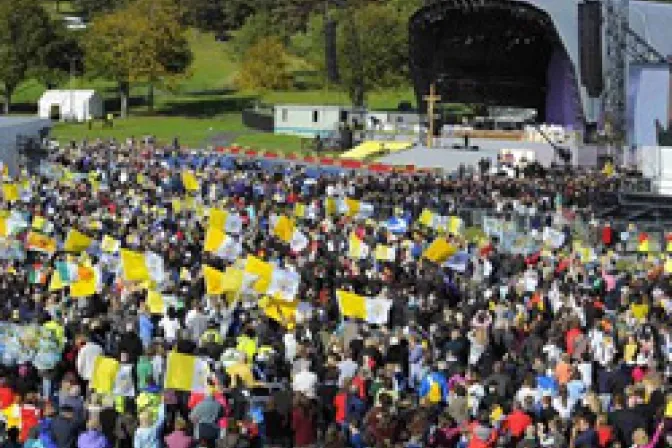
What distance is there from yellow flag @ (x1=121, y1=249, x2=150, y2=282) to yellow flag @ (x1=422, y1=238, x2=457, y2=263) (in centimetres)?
590

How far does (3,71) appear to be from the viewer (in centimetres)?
9306

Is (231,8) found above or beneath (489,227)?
above

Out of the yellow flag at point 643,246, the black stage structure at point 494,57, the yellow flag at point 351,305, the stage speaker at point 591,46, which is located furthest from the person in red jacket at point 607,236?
the black stage structure at point 494,57

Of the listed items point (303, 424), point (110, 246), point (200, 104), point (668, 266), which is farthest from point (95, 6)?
point (303, 424)

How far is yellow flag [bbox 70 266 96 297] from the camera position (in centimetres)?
2041

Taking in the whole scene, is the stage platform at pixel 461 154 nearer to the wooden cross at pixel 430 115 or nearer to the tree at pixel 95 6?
the wooden cross at pixel 430 115

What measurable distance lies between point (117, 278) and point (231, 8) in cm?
11882

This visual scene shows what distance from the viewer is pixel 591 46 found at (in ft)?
195

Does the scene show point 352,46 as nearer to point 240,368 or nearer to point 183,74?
point 183,74

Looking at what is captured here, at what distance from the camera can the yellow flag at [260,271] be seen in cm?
1864

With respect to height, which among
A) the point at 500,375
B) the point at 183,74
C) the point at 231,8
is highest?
the point at 231,8

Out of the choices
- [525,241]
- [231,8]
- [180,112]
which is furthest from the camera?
[231,8]

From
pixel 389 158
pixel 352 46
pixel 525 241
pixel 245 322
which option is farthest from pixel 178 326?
pixel 352 46

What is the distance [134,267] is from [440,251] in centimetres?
619
